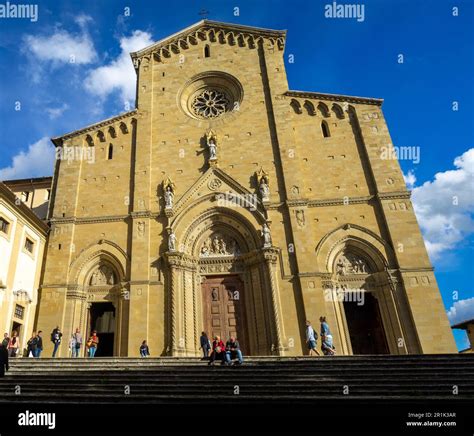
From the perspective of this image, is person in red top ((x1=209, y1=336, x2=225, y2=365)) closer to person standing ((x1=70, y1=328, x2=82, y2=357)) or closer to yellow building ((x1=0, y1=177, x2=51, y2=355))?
person standing ((x1=70, y1=328, x2=82, y2=357))

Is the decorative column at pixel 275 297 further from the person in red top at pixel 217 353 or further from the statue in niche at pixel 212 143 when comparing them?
the statue in niche at pixel 212 143

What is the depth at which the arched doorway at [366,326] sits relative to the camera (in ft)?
55.4

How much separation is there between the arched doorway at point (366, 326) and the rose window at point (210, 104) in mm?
12879

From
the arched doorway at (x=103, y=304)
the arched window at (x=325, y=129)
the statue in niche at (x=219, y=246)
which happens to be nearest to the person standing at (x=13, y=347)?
the arched doorway at (x=103, y=304)

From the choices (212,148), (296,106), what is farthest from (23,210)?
(296,106)

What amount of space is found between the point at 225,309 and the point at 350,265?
20.1 feet

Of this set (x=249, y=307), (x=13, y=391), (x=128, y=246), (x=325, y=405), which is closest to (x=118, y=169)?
(x=128, y=246)

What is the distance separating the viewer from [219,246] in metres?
18.9

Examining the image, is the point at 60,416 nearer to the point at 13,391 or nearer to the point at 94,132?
the point at 13,391

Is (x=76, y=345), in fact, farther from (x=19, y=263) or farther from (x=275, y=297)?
(x=275, y=297)

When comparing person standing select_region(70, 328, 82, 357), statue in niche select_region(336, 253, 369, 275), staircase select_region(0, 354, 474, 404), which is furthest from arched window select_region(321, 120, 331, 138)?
person standing select_region(70, 328, 82, 357)

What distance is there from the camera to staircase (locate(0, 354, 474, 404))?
825 cm

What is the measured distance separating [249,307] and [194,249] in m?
3.84

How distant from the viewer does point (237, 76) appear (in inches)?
891
